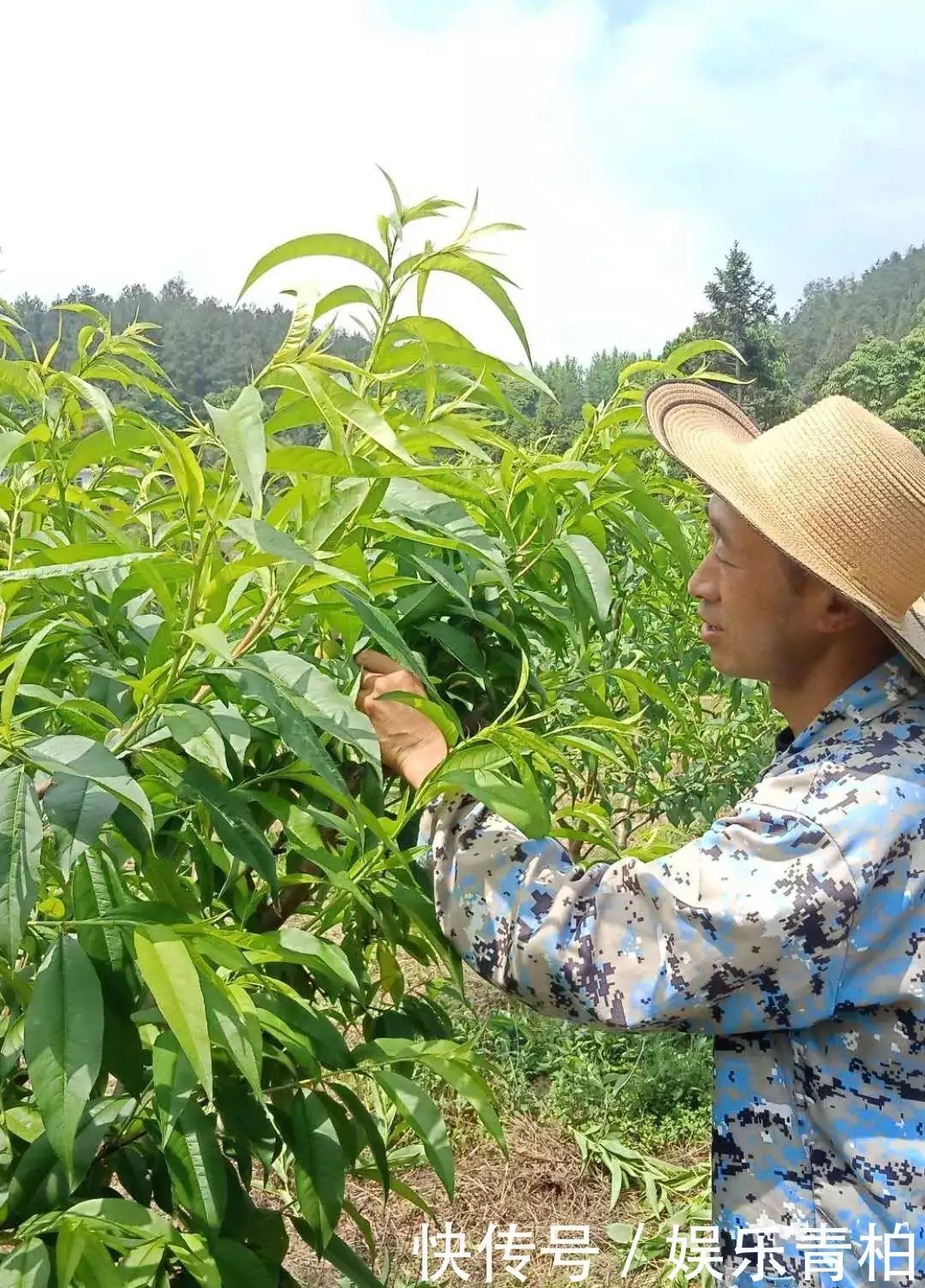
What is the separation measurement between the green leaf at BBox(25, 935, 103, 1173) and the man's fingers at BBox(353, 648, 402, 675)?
0.38m

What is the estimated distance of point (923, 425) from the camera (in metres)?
43.2

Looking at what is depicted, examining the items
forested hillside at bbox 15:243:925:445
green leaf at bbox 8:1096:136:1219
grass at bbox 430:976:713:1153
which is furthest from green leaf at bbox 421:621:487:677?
forested hillside at bbox 15:243:925:445

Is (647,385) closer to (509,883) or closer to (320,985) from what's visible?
(509,883)

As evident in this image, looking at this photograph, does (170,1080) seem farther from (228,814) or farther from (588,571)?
(588,571)

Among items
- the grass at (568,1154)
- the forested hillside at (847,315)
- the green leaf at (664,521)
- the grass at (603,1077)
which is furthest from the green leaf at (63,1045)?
the forested hillside at (847,315)

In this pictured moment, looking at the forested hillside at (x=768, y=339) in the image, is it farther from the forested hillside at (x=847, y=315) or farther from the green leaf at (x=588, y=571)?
the green leaf at (x=588, y=571)

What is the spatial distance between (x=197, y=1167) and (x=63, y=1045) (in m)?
0.19

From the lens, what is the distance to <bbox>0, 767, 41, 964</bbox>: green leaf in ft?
2.14

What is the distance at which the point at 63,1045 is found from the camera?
725 mm

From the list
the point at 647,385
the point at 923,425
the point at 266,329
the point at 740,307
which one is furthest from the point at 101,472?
the point at 266,329

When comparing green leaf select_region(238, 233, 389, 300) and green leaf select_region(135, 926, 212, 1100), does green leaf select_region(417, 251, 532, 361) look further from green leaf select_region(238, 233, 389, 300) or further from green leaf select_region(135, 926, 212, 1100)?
green leaf select_region(135, 926, 212, 1100)

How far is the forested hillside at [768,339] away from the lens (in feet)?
168

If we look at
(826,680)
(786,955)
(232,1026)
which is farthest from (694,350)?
(232,1026)

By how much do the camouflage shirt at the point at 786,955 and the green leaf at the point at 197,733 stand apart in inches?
15.4
